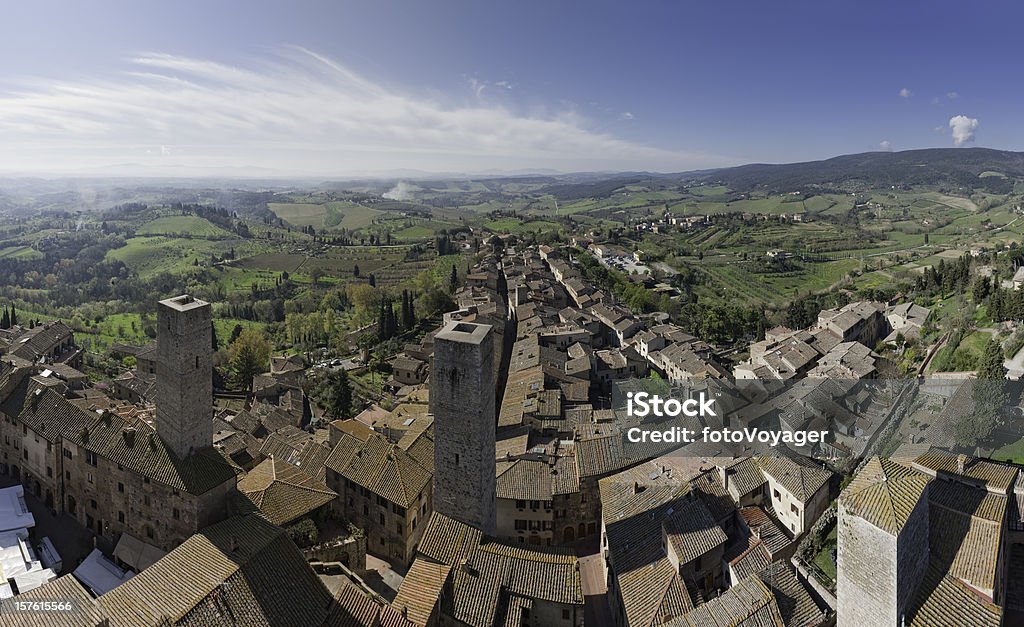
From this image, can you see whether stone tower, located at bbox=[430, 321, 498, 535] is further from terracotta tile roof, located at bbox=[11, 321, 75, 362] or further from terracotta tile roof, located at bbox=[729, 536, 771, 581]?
terracotta tile roof, located at bbox=[11, 321, 75, 362]

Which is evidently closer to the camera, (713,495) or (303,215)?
(713,495)

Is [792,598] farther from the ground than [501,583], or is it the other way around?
[792,598]

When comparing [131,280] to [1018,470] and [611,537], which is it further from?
[1018,470]

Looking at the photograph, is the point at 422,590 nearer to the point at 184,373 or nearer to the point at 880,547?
the point at 184,373

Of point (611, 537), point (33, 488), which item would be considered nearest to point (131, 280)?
point (33, 488)

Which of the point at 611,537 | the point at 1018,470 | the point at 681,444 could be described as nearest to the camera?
the point at 1018,470

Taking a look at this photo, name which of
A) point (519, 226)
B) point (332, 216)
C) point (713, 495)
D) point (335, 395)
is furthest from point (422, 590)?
point (332, 216)

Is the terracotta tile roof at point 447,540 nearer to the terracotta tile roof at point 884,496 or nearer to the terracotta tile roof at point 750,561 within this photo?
the terracotta tile roof at point 750,561

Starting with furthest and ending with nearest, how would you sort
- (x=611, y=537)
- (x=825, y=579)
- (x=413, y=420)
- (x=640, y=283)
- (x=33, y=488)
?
1. (x=640, y=283)
2. (x=413, y=420)
3. (x=33, y=488)
4. (x=611, y=537)
5. (x=825, y=579)
